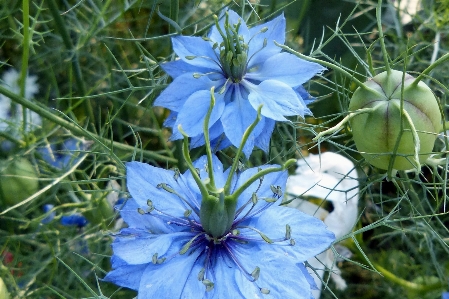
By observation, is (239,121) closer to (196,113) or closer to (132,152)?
(196,113)

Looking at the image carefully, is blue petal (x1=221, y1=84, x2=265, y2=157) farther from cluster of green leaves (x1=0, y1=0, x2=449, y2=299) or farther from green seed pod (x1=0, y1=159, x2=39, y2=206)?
green seed pod (x1=0, y1=159, x2=39, y2=206)

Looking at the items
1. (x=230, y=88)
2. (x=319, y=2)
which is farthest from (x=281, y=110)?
(x=319, y=2)

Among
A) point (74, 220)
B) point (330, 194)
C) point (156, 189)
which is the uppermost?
point (156, 189)

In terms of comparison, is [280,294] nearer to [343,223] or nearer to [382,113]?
[382,113]

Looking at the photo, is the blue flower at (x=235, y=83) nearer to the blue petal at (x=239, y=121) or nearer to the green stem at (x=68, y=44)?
the blue petal at (x=239, y=121)

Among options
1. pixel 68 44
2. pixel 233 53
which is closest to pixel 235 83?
pixel 233 53

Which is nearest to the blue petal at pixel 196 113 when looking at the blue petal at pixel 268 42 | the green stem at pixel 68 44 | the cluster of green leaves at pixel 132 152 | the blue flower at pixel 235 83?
the blue flower at pixel 235 83

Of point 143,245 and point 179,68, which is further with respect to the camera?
point 179,68
